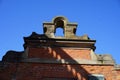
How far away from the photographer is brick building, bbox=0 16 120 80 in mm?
11023

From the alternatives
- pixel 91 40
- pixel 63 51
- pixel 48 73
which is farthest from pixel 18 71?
pixel 91 40

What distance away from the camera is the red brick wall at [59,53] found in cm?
1150

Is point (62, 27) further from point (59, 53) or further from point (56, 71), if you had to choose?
point (56, 71)

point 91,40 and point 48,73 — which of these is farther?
point 91,40

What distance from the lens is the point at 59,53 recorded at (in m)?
11.6

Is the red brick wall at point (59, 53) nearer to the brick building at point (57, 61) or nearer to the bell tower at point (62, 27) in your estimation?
the brick building at point (57, 61)

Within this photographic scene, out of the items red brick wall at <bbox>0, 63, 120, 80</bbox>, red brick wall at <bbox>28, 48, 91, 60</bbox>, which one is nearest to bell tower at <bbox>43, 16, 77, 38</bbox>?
red brick wall at <bbox>28, 48, 91, 60</bbox>

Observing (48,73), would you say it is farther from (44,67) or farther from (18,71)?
(18,71)

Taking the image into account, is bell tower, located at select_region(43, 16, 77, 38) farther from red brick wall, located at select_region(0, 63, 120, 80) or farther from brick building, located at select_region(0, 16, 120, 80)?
red brick wall, located at select_region(0, 63, 120, 80)

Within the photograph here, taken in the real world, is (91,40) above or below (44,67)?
above

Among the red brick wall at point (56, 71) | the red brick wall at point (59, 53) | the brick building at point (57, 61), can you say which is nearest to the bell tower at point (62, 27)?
the brick building at point (57, 61)

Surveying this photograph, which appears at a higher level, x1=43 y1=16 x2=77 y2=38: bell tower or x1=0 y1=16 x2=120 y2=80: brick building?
x1=43 y1=16 x2=77 y2=38: bell tower

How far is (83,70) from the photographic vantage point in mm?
11211

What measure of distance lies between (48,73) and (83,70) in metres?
1.35
